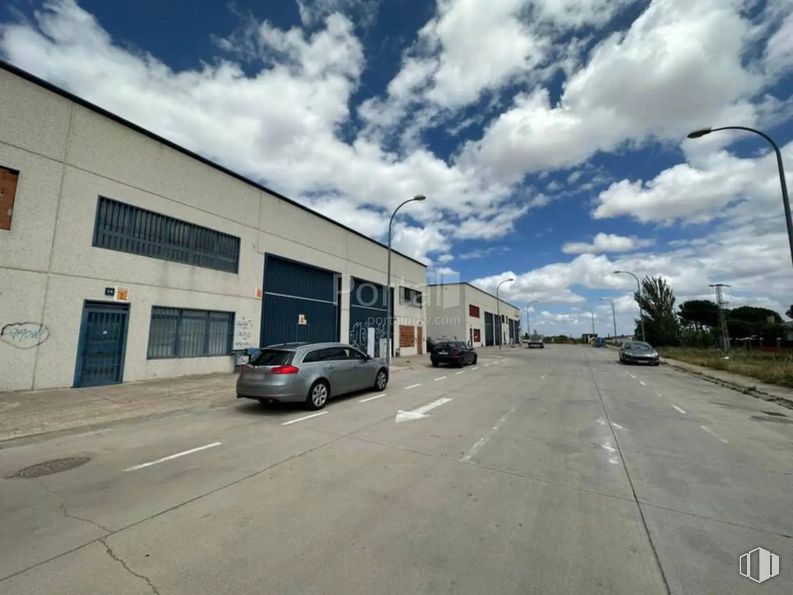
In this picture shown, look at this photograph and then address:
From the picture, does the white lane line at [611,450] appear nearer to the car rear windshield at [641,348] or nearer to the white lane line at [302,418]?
the white lane line at [302,418]

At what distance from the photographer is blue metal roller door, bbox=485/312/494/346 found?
62.4 m

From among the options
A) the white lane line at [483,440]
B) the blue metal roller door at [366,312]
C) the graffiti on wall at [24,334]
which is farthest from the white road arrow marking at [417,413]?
the blue metal roller door at [366,312]

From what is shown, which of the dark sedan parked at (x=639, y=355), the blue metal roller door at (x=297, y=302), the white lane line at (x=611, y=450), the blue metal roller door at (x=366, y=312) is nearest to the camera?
the white lane line at (x=611, y=450)

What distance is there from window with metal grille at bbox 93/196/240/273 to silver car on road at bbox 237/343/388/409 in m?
7.22

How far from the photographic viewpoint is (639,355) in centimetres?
2508

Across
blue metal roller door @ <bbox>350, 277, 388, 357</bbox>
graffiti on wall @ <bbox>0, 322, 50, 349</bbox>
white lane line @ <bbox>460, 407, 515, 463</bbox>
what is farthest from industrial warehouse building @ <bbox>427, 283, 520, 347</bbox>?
graffiti on wall @ <bbox>0, 322, 50, 349</bbox>

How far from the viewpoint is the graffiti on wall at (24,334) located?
959 cm

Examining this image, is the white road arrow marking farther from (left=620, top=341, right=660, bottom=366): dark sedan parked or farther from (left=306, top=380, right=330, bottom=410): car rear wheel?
(left=620, top=341, right=660, bottom=366): dark sedan parked

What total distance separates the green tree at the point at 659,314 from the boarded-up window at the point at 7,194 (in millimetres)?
54702

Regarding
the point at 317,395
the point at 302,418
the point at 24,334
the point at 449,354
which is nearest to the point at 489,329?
the point at 449,354

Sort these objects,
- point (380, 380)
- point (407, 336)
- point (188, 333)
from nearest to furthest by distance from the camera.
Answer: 1. point (380, 380)
2. point (188, 333)
3. point (407, 336)

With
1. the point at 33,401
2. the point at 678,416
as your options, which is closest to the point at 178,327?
the point at 33,401

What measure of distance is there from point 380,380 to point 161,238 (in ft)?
31.0

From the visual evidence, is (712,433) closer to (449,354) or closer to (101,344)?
(449,354)
